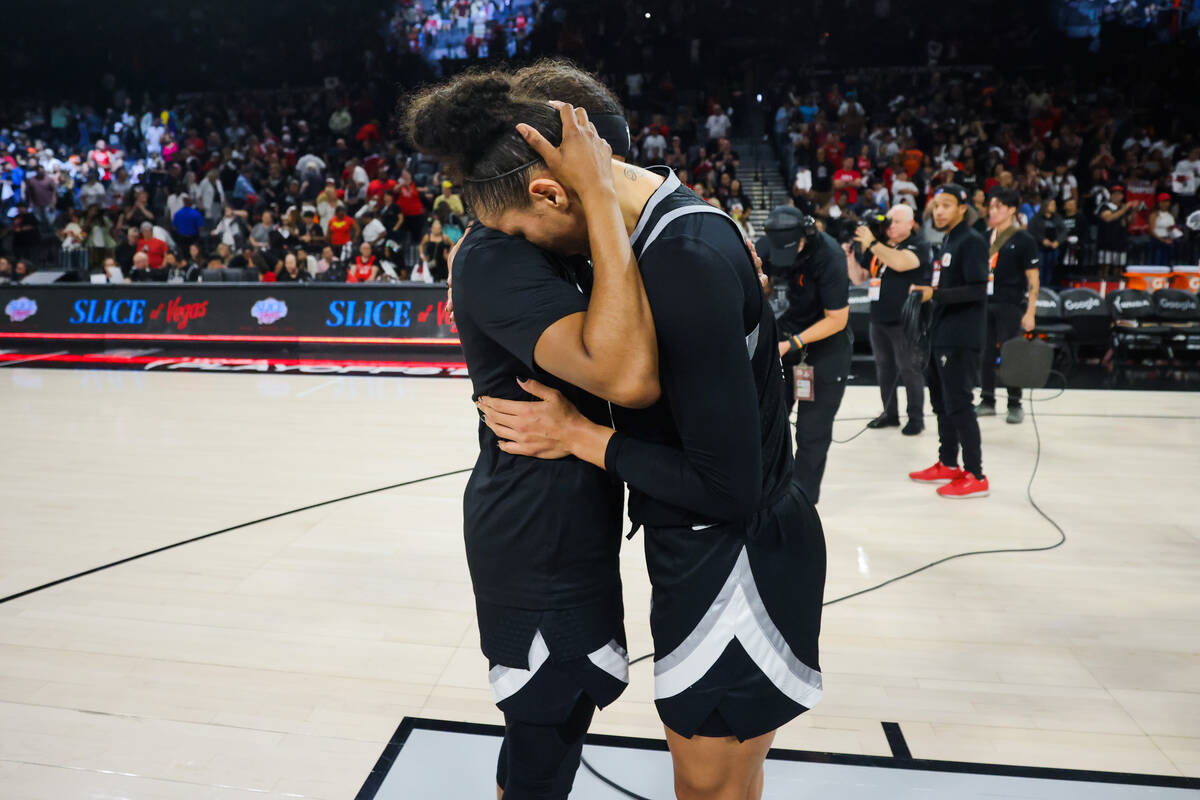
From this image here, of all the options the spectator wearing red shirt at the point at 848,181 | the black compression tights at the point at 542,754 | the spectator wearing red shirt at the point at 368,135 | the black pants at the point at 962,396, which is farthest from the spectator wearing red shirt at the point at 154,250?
the black compression tights at the point at 542,754

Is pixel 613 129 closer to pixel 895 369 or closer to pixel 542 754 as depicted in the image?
pixel 542 754

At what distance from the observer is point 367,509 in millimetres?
4766

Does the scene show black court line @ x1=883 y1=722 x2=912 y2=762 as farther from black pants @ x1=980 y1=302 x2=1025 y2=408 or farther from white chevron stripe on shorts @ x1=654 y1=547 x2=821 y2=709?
black pants @ x1=980 y1=302 x2=1025 y2=408

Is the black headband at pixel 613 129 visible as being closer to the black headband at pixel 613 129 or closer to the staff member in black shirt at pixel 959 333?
the black headband at pixel 613 129

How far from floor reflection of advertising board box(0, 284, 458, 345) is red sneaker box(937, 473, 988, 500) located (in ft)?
19.4

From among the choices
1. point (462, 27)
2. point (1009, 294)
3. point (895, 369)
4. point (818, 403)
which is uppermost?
point (462, 27)

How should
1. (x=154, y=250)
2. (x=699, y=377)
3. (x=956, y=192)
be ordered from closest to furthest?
1. (x=699, y=377)
2. (x=956, y=192)
3. (x=154, y=250)

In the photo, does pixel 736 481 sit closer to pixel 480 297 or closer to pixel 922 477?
pixel 480 297

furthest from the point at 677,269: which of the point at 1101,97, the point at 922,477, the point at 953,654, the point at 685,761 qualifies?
the point at 1101,97

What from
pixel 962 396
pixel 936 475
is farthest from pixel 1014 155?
pixel 962 396

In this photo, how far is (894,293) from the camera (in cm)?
591

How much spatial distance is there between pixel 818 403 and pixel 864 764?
2124 mm

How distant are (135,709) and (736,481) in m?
2.36

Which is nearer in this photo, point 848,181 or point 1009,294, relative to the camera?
point 1009,294
